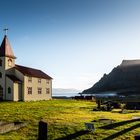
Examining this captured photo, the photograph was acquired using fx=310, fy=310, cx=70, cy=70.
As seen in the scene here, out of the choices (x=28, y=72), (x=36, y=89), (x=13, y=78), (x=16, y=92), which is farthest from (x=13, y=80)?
(x=36, y=89)

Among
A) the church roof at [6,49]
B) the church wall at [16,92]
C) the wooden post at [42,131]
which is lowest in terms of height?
the wooden post at [42,131]

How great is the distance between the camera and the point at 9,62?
6406cm

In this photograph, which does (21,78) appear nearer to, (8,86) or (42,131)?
(8,86)

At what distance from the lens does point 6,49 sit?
6406 centimetres

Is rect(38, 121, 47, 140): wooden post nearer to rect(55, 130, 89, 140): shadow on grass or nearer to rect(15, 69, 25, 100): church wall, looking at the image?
rect(55, 130, 89, 140): shadow on grass

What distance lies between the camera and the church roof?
2493 inches

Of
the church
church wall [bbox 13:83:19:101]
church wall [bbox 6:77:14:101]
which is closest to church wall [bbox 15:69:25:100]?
the church

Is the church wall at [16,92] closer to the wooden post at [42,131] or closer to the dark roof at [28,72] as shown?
the dark roof at [28,72]

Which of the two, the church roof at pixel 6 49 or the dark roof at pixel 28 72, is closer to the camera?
the church roof at pixel 6 49

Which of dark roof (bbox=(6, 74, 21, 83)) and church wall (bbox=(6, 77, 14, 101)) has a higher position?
dark roof (bbox=(6, 74, 21, 83))

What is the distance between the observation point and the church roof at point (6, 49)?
63.3 m

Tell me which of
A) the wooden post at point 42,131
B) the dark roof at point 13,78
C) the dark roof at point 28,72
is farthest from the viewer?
the dark roof at point 28,72

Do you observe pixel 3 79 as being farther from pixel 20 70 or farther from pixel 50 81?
pixel 50 81

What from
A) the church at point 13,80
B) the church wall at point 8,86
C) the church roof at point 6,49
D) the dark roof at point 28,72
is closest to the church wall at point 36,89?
the church at point 13,80
